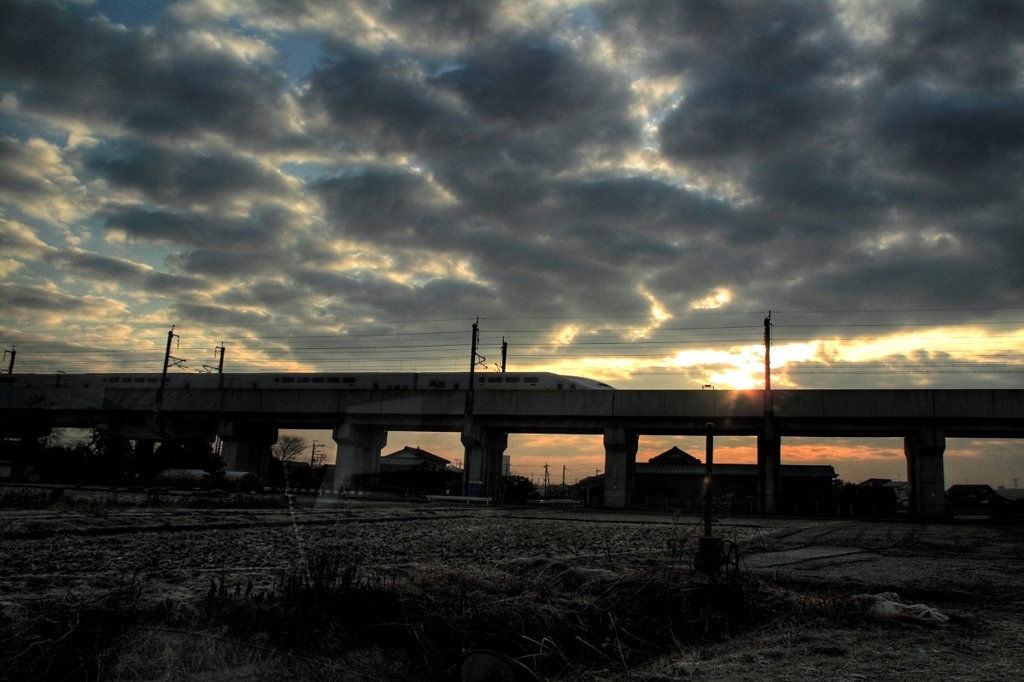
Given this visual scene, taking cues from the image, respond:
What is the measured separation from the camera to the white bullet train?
50156 millimetres

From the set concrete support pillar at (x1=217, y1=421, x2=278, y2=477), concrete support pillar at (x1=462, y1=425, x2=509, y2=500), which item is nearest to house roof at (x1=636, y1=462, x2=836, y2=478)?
concrete support pillar at (x1=462, y1=425, x2=509, y2=500)

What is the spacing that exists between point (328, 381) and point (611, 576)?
160 feet

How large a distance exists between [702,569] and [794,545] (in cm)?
931

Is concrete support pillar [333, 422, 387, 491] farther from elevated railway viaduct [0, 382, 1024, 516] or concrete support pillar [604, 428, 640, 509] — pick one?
concrete support pillar [604, 428, 640, 509]

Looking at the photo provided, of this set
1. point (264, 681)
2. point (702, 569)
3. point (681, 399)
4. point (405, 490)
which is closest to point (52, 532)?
point (264, 681)

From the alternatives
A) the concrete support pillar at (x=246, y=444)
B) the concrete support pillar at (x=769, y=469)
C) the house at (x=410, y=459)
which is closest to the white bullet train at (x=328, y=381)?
the concrete support pillar at (x=246, y=444)

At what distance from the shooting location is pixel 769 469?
43719mm

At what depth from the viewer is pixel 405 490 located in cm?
5244

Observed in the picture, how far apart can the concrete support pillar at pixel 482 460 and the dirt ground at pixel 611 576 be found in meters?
34.8

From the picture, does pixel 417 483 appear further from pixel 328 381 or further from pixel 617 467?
pixel 617 467

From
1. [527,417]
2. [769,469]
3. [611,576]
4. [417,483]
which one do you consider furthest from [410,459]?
[611,576]

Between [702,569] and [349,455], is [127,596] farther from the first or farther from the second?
[349,455]

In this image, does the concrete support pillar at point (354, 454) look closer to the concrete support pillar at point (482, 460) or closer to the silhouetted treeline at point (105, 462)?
the concrete support pillar at point (482, 460)

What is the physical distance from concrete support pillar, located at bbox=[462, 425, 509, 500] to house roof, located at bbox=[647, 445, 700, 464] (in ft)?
114
